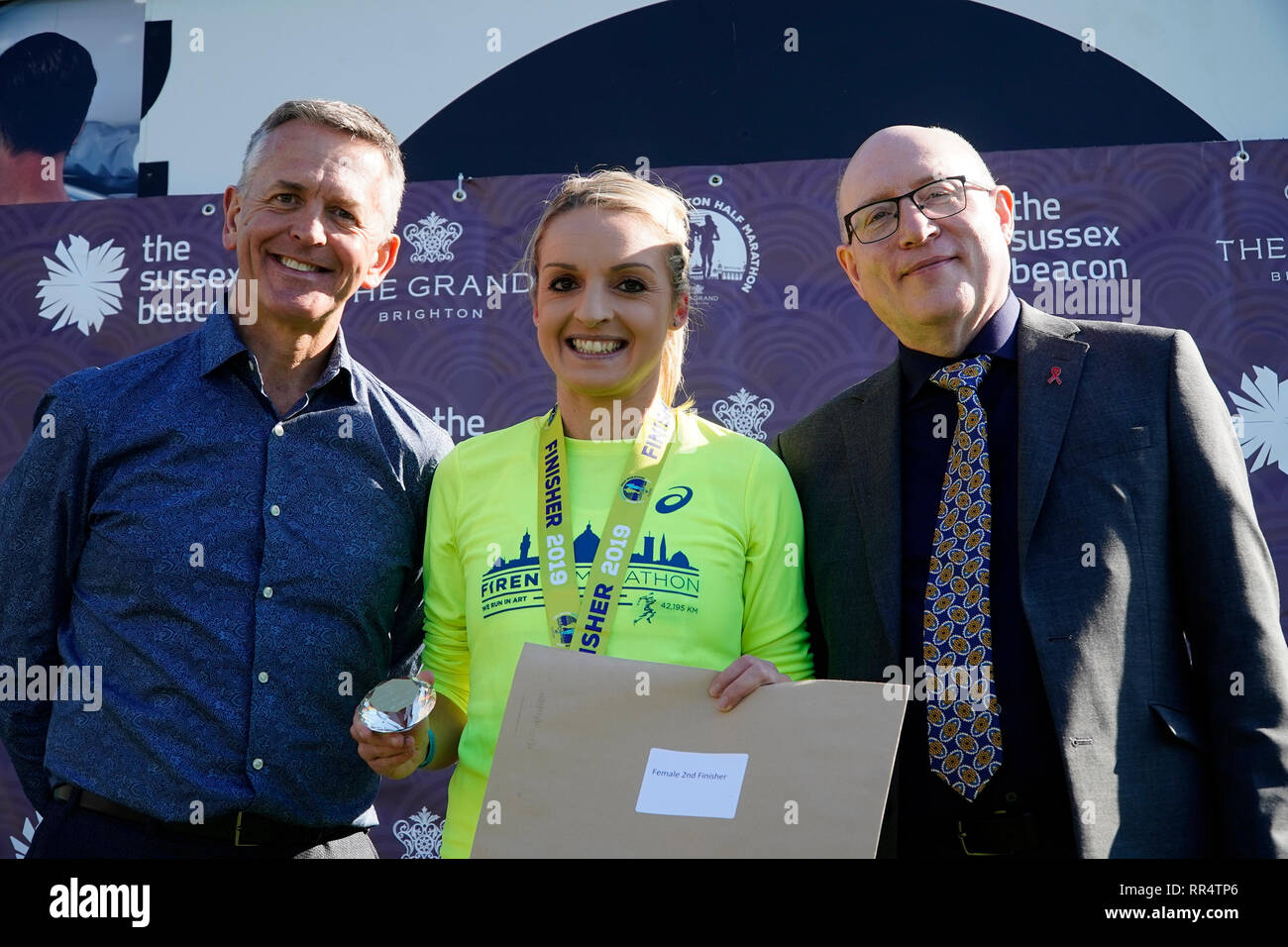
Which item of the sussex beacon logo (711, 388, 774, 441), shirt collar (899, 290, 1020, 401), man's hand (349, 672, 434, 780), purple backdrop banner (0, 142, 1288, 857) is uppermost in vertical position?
purple backdrop banner (0, 142, 1288, 857)

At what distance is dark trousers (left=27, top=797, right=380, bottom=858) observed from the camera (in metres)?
2.30

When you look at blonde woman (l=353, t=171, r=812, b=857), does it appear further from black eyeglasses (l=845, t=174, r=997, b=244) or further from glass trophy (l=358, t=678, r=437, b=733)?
black eyeglasses (l=845, t=174, r=997, b=244)

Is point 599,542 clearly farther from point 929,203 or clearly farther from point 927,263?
point 929,203

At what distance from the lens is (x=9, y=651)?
8.29 feet

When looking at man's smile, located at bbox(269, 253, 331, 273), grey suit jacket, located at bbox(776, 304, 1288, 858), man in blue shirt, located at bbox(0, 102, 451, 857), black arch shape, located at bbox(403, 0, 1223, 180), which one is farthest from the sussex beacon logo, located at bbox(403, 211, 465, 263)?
grey suit jacket, located at bbox(776, 304, 1288, 858)

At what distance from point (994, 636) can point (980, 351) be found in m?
0.67

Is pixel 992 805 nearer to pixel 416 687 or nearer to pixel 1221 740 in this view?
pixel 1221 740

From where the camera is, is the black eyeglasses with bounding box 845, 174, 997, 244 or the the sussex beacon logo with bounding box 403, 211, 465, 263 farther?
the the sussex beacon logo with bounding box 403, 211, 465, 263

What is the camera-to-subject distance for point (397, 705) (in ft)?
6.70

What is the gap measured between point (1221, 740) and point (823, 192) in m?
2.72

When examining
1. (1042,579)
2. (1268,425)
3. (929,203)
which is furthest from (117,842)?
(1268,425)

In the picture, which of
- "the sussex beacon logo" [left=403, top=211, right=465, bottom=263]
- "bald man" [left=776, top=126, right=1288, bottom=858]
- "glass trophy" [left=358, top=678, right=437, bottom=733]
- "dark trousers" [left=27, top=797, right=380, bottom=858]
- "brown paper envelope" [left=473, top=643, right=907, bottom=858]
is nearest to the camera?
"brown paper envelope" [left=473, top=643, right=907, bottom=858]

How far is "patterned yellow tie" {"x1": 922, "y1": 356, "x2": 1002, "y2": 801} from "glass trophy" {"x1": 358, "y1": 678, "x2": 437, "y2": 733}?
3.22ft

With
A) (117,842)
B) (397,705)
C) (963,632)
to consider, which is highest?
(963,632)
